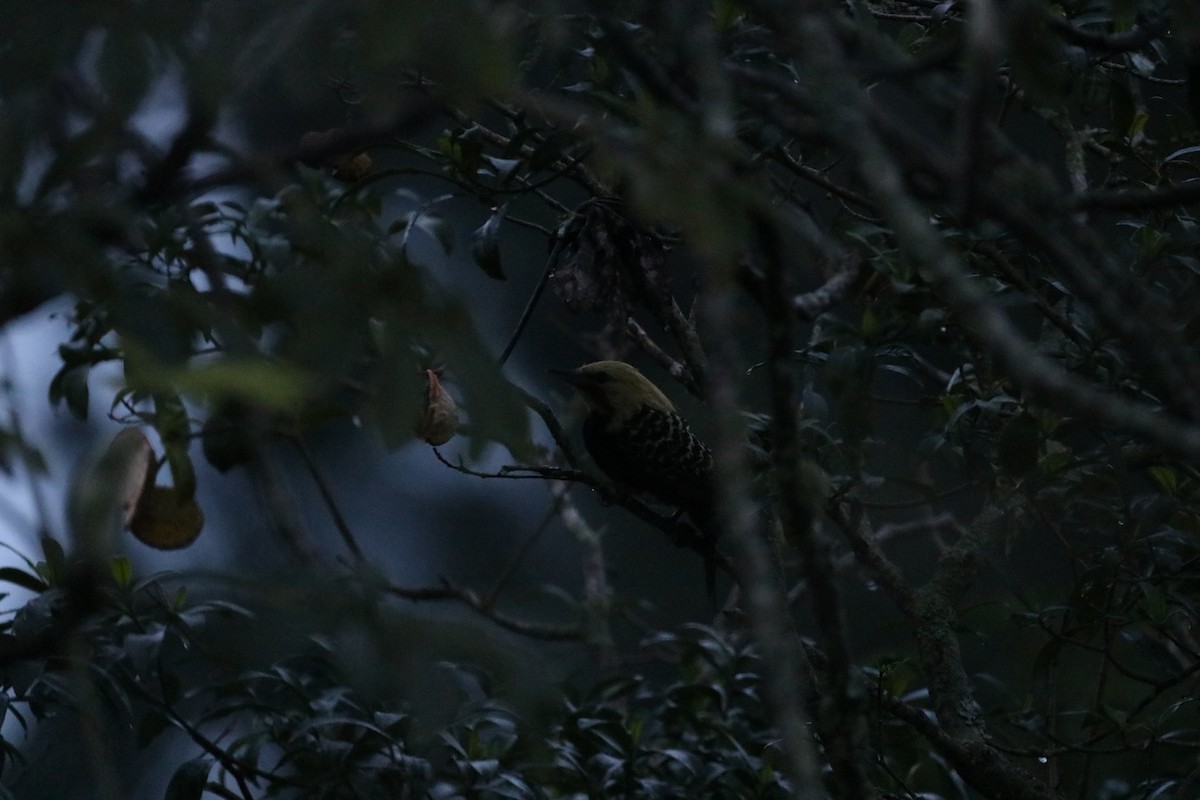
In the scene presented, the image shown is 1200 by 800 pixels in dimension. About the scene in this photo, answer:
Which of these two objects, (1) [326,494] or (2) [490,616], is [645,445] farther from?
(1) [326,494]

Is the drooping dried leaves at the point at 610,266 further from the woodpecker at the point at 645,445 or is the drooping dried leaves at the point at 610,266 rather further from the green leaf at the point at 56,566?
the woodpecker at the point at 645,445

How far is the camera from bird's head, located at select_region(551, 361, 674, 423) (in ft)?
11.0

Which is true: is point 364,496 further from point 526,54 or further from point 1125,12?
point 1125,12

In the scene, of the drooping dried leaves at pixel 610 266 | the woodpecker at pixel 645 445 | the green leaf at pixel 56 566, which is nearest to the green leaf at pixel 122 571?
the green leaf at pixel 56 566

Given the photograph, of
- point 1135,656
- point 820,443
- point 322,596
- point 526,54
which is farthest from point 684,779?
point 1135,656

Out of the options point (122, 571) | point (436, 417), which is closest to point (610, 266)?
point (436, 417)

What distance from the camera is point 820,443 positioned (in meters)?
2.14

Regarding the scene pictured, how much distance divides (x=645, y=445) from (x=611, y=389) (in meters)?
0.20

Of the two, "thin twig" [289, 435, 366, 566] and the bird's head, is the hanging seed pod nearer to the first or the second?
"thin twig" [289, 435, 366, 566]

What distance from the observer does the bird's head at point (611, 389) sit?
3350 mm

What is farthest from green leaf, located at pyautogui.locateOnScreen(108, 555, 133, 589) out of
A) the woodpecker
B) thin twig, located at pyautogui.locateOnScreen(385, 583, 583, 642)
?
the woodpecker

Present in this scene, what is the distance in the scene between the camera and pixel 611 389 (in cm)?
336

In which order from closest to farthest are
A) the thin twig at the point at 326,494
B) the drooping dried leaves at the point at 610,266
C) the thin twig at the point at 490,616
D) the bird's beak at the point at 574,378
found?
1. the thin twig at the point at 326,494
2. the drooping dried leaves at the point at 610,266
3. the thin twig at the point at 490,616
4. the bird's beak at the point at 574,378

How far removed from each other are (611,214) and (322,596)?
123 centimetres
